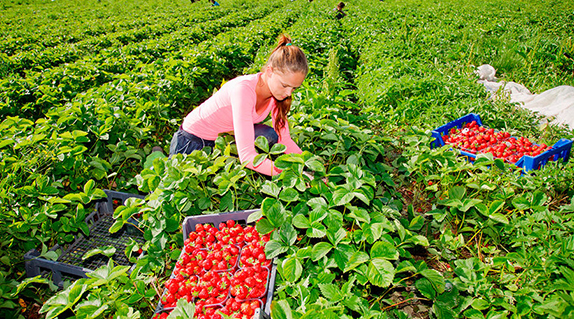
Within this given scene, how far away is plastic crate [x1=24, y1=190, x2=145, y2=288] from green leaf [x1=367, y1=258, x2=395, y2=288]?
1.60 meters

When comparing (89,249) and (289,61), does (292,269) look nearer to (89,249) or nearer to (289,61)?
(289,61)

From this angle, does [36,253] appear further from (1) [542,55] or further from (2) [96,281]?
(1) [542,55]

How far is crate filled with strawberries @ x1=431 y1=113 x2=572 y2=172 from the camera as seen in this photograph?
2785 mm

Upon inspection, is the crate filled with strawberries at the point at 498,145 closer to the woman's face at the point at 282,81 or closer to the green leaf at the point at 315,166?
the woman's face at the point at 282,81

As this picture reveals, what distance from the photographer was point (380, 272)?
1.17m

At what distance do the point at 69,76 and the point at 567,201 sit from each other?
582cm

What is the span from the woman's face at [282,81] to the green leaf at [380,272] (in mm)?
1130

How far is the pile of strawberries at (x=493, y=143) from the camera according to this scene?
2.93 metres

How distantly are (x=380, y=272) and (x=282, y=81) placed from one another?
4.00 feet

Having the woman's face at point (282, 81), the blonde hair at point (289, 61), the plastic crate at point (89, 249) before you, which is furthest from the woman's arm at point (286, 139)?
the plastic crate at point (89, 249)

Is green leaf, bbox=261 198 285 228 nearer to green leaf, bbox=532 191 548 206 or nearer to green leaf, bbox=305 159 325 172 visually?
green leaf, bbox=305 159 325 172

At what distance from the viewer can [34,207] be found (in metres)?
1.96

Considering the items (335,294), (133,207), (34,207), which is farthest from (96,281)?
(34,207)

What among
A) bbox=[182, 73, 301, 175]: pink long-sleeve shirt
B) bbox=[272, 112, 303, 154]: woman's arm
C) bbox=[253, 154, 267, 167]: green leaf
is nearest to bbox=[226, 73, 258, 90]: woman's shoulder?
bbox=[182, 73, 301, 175]: pink long-sleeve shirt
